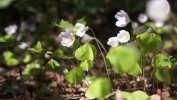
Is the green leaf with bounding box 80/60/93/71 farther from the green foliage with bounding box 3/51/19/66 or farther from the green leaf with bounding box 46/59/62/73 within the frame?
the green foliage with bounding box 3/51/19/66

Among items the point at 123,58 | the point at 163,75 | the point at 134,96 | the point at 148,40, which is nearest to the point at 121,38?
the point at 148,40

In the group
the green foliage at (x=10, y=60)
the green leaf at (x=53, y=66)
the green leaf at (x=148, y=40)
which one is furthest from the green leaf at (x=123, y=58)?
the green foliage at (x=10, y=60)

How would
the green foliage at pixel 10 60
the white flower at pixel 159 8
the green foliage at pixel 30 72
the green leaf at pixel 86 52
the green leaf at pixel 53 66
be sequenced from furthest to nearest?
the green foliage at pixel 10 60
the green foliage at pixel 30 72
the green leaf at pixel 53 66
the green leaf at pixel 86 52
the white flower at pixel 159 8

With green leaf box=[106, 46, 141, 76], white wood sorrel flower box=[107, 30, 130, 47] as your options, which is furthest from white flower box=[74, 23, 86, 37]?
green leaf box=[106, 46, 141, 76]

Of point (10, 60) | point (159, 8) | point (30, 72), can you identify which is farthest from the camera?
point (10, 60)

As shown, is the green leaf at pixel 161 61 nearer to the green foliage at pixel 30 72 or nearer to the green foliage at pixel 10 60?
the green foliage at pixel 30 72

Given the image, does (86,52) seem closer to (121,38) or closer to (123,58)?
(121,38)

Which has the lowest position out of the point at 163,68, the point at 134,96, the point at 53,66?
the point at 134,96
